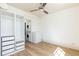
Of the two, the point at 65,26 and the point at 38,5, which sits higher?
the point at 38,5

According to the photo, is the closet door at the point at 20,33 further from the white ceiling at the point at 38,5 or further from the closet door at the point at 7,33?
the white ceiling at the point at 38,5

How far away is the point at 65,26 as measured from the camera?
177 centimetres

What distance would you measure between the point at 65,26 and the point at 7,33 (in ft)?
5.18

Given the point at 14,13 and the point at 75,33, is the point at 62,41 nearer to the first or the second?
the point at 75,33

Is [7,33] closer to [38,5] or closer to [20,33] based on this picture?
[20,33]

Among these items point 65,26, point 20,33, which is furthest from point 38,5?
point 65,26

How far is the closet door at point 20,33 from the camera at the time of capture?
5.27ft

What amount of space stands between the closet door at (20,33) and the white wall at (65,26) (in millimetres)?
592

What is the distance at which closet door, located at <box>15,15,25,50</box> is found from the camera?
1.61 meters

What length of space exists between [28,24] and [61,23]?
3.08 feet

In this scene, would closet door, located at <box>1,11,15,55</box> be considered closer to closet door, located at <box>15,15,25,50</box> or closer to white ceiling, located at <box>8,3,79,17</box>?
closet door, located at <box>15,15,25,50</box>

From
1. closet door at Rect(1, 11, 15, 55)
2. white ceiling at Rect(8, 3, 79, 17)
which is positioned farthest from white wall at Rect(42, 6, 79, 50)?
closet door at Rect(1, 11, 15, 55)

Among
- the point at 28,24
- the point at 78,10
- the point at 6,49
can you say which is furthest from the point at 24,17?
the point at 78,10

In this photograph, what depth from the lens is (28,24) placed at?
169cm
